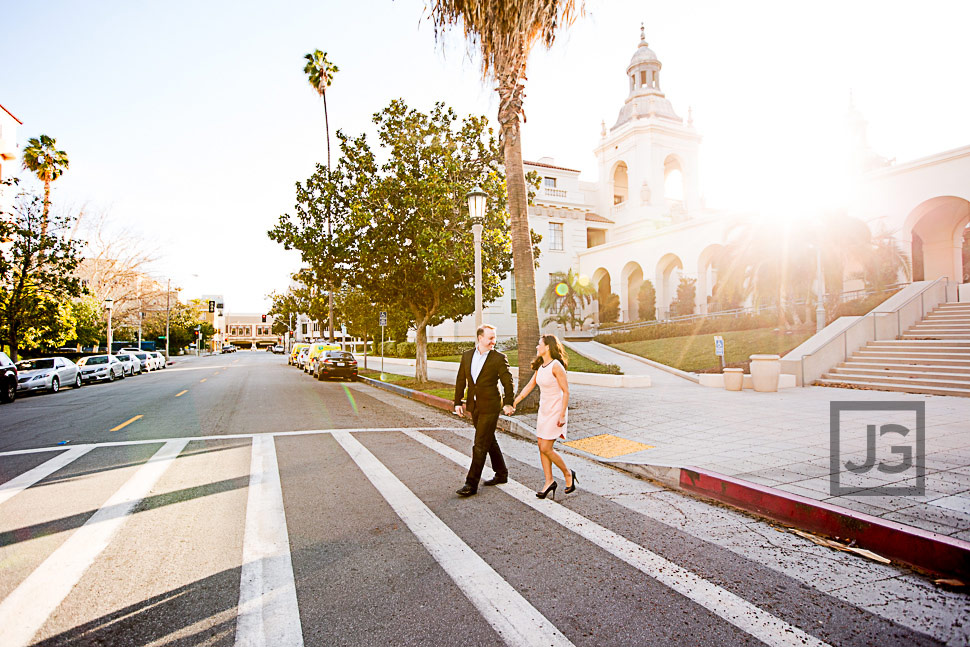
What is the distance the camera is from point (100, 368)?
27.4 meters

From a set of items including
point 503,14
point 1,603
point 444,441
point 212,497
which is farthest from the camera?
point 503,14

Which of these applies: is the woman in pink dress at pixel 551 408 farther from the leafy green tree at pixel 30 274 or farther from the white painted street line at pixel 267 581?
the leafy green tree at pixel 30 274

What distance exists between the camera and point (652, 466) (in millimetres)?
6645

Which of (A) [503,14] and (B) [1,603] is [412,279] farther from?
(B) [1,603]

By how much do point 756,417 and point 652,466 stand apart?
470 cm

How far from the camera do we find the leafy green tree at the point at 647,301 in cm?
3303

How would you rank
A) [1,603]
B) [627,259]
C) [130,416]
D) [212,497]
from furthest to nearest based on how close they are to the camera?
[627,259] < [130,416] < [212,497] < [1,603]

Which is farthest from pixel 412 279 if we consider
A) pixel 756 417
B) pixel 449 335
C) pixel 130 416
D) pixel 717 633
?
Result: pixel 449 335

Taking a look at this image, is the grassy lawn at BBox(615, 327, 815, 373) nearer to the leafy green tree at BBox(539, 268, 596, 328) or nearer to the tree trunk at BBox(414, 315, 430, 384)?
the tree trunk at BBox(414, 315, 430, 384)

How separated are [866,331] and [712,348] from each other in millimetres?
5330

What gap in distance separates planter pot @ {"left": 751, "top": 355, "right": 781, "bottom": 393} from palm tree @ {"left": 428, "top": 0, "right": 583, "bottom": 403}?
273 inches

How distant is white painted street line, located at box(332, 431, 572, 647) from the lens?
119 inches

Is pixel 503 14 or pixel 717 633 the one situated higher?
pixel 503 14

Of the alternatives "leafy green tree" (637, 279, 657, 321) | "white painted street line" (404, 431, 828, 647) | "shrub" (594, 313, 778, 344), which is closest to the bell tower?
"leafy green tree" (637, 279, 657, 321)
